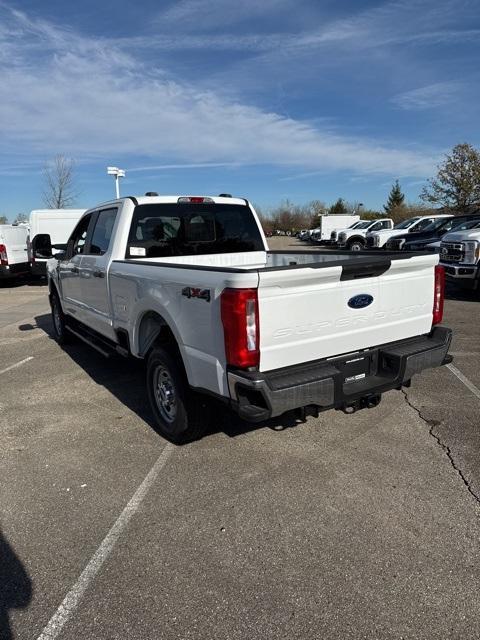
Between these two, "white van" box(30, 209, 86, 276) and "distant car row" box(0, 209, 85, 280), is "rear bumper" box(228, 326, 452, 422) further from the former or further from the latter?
"white van" box(30, 209, 86, 276)

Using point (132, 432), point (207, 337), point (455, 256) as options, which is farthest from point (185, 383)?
point (455, 256)

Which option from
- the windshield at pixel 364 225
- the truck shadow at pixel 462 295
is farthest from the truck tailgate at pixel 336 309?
the windshield at pixel 364 225

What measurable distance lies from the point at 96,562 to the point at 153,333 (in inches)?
76.2

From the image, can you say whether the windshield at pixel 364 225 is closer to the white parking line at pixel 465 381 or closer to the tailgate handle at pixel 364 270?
the white parking line at pixel 465 381

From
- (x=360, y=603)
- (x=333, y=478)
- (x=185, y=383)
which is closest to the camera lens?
(x=360, y=603)

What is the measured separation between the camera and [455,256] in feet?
34.4

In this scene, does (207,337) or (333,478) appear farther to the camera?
(333,478)

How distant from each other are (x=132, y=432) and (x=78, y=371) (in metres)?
2.34

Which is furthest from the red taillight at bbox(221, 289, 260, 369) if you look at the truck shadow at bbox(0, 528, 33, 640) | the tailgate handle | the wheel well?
the truck shadow at bbox(0, 528, 33, 640)

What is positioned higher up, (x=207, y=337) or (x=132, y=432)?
(x=207, y=337)

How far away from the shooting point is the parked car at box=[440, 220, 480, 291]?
10.1 metres

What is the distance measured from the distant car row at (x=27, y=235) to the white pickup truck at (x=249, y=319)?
11.3m

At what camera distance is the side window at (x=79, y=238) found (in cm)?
597

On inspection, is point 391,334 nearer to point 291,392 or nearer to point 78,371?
point 291,392
